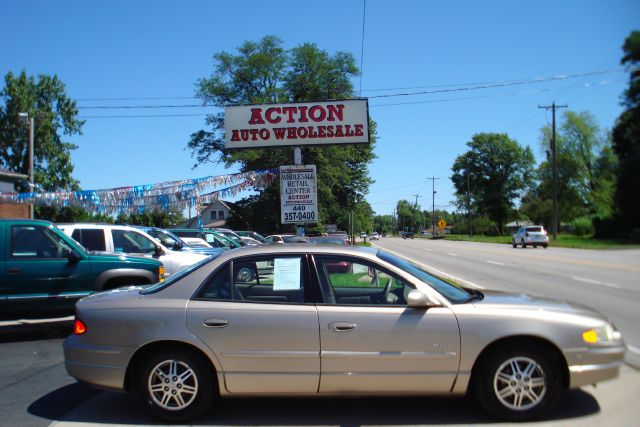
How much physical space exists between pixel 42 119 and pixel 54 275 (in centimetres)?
4779

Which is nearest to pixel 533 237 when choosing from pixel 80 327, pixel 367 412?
pixel 367 412

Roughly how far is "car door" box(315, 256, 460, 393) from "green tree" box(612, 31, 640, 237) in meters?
10.6

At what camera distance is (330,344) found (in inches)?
181

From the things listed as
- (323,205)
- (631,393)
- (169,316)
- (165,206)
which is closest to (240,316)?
(169,316)

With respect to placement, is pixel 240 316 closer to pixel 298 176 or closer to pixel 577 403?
pixel 577 403

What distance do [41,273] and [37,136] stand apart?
166ft

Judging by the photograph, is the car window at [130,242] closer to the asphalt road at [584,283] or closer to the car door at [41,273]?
the car door at [41,273]

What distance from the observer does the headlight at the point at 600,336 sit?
4590 millimetres

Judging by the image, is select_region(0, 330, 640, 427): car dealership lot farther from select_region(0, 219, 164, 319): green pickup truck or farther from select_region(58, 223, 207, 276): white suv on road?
select_region(58, 223, 207, 276): white suv on road

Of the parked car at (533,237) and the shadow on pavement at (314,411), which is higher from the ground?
the parked car at (533,237)

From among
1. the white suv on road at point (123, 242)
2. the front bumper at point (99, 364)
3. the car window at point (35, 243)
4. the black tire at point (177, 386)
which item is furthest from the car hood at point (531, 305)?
the white suv on road at point (123, 242)

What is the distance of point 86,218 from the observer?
49.6 meters

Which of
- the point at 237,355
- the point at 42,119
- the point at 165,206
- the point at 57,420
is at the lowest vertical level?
the point at 57,420

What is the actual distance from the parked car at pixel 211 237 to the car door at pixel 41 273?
44.0 feet
